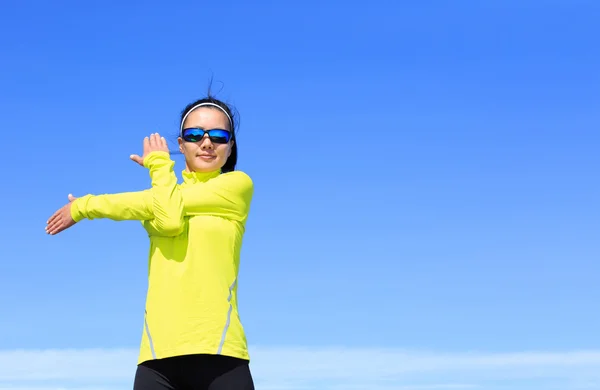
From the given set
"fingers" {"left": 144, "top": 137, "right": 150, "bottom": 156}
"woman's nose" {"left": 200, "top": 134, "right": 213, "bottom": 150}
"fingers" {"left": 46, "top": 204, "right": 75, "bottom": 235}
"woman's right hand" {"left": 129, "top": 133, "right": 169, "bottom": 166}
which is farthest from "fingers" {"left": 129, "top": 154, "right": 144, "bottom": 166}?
"fingers" {"left": 46, "top": 204, "right": 75, "bottom": 235}

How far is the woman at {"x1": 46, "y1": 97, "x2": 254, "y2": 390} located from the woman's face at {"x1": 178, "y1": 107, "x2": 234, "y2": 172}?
10mm

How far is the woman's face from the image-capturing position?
812 centimetres

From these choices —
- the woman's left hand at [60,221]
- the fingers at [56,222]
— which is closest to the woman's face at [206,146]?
the woman's left hand at [60,221]

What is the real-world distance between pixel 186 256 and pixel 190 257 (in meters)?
0.04

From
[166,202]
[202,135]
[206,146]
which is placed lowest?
[166,202]

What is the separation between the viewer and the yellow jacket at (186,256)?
24.1 ft

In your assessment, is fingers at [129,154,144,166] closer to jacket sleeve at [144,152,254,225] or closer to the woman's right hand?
the woman's right hand

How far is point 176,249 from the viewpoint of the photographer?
7.60 m

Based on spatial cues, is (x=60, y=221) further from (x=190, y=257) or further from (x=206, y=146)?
(x=206, y=146)

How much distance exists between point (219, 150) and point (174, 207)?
0.93 m

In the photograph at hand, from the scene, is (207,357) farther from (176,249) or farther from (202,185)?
(202,185)

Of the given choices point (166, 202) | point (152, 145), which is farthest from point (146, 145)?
point (166, 202)

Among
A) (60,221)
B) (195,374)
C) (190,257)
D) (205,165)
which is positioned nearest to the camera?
(195,374)

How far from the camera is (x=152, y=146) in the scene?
807 centimetres
